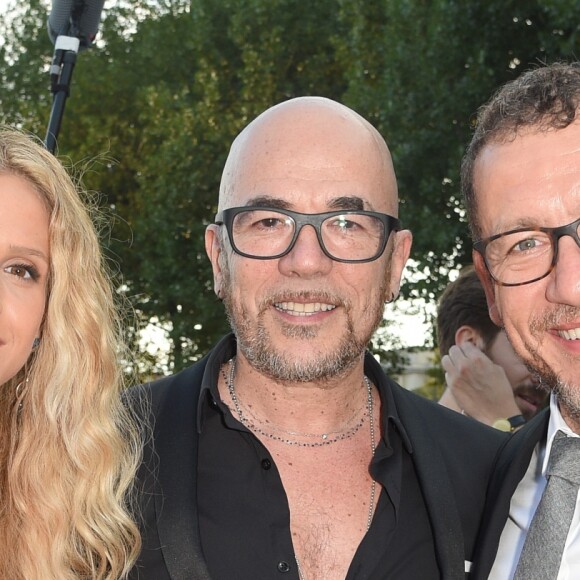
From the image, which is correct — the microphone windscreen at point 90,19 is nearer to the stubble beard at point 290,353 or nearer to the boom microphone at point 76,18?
the boom microphone at point 76,18

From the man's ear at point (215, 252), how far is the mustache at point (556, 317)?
1.25 meters

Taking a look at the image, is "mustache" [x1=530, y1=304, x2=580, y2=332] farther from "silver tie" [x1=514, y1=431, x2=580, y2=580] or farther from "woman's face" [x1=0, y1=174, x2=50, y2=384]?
"woman's face" [x1=0, y1=174, x2=50, y2=384]

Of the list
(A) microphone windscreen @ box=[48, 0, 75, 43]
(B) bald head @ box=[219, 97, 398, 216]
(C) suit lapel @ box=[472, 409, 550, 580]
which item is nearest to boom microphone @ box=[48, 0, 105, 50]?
(A) microphone windscreen @ box=[48, 0, 75, 43]

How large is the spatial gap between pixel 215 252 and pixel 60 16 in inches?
95.5

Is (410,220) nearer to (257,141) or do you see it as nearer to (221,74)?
(221,74)

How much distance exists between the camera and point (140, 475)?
3.00 meters

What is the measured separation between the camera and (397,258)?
3502 millimetres

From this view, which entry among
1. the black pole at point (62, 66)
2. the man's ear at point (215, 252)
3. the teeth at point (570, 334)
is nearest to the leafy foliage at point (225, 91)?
the black pole at point (62, 66)

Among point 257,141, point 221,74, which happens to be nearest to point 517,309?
point 257,141

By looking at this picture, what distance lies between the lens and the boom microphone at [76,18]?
16.8 ft

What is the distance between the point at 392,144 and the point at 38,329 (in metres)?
9.12

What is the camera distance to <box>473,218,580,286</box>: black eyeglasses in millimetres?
2592

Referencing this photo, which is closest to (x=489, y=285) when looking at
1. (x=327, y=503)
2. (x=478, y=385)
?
(x=327, y=503)

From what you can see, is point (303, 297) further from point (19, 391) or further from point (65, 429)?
point (19, 391)
